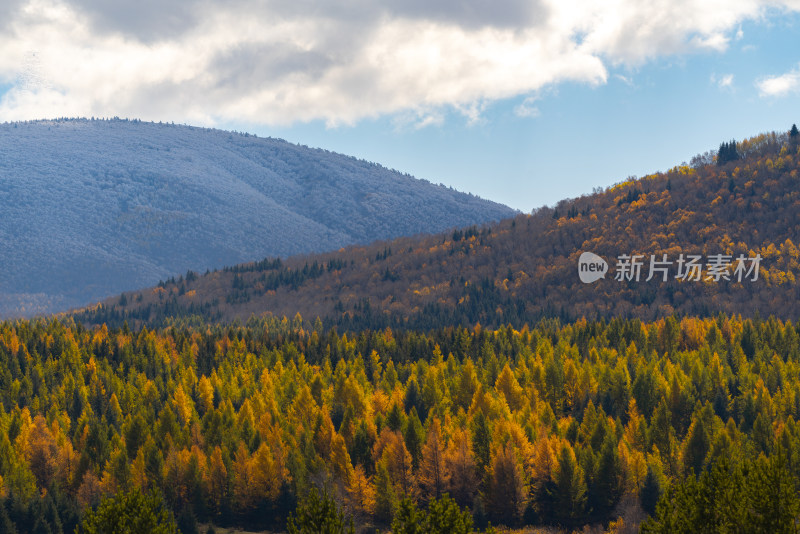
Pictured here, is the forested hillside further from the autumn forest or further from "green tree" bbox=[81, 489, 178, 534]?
"green tree" bbox=[81, 489, 178, 534]

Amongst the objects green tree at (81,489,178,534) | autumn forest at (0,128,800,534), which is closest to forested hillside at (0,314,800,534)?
autumn forest at (0,128,800,534)

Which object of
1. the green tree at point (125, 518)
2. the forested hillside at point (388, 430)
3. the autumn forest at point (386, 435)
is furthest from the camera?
the forested hillside at point (388, 430)

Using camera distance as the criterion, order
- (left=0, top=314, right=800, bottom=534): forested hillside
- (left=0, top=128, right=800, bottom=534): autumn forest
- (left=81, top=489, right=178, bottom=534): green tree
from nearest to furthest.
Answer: (left=81, top=489, right=178, bottom=534): green tree < (left=0, top=128, right=800, bottom=534): autumn forest < (left=0, top=314, right=800, bottom=534): forested hillside

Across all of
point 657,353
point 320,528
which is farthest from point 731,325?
point 320,528

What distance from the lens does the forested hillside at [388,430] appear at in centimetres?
11750

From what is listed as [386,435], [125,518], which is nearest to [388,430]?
[386,435]

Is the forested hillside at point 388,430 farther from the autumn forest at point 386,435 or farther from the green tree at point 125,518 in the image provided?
the green tree at point 125,518

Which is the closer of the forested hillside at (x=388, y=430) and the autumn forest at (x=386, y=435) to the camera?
the autumn forest at (x=386, y=435)

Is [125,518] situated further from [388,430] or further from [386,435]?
[388,430]

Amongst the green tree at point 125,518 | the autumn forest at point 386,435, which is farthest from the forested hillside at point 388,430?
Result: the green tree at point 125,518

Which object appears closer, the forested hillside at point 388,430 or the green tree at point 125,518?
the green tree at point 125,518

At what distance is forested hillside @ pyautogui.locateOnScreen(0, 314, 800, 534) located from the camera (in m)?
118

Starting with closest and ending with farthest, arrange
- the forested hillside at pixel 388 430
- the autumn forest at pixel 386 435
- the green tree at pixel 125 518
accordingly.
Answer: the green tree at pixel 125 518 < the autumn forest at pixel 386 435 < the forested hillside at pixel 388 430

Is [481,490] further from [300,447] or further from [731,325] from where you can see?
[731,325]
